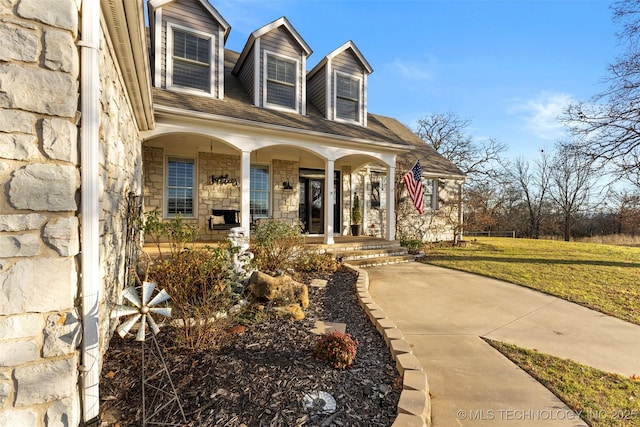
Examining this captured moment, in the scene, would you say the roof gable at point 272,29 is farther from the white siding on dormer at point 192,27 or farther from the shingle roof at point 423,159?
the shingle roof at point 423,159

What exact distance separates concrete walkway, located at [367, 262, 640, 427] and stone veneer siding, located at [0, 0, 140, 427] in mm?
2453

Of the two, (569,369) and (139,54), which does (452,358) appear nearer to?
(569,369)

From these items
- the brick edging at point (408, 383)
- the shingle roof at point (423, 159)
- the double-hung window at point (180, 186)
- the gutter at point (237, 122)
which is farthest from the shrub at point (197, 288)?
the shingle roof at point (423, 159)

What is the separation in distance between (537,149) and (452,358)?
30546mm

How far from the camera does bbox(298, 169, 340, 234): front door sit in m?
9.73

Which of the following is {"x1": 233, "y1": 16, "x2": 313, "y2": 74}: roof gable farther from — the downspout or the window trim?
the downspout

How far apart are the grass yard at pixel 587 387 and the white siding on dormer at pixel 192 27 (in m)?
7.56

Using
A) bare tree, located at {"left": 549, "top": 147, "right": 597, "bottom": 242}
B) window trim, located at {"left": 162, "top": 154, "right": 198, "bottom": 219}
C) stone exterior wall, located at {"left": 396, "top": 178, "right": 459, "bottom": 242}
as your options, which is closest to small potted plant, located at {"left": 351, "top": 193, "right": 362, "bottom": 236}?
stone exterior wall, located at {"left": 396, "top": 178, "right": 459, "bottom": 242}

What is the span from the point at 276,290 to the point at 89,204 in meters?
2.63

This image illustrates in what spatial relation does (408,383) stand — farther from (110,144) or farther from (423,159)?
(423,159)

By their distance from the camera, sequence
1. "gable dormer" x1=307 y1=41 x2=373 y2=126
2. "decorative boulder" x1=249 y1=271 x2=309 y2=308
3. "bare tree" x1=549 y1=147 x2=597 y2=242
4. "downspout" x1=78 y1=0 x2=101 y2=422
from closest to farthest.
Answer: "downspout" x1=78 y1=0 x2=101 y2=422, "decorative boulder" x1=249 y1=271 x2=309 y2=308, "gable dormer" x1=307 y1=41 x2=373 y2=126, "bare tree" x1=549 y1=147 x2=597 y2=242

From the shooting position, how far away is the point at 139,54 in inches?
119

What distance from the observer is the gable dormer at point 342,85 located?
28.6ft

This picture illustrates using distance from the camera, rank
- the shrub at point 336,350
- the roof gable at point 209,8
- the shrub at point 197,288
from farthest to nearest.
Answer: the roof gable at point 209,8 → the shrub at point 197,288 → the shrub at point 336,350
